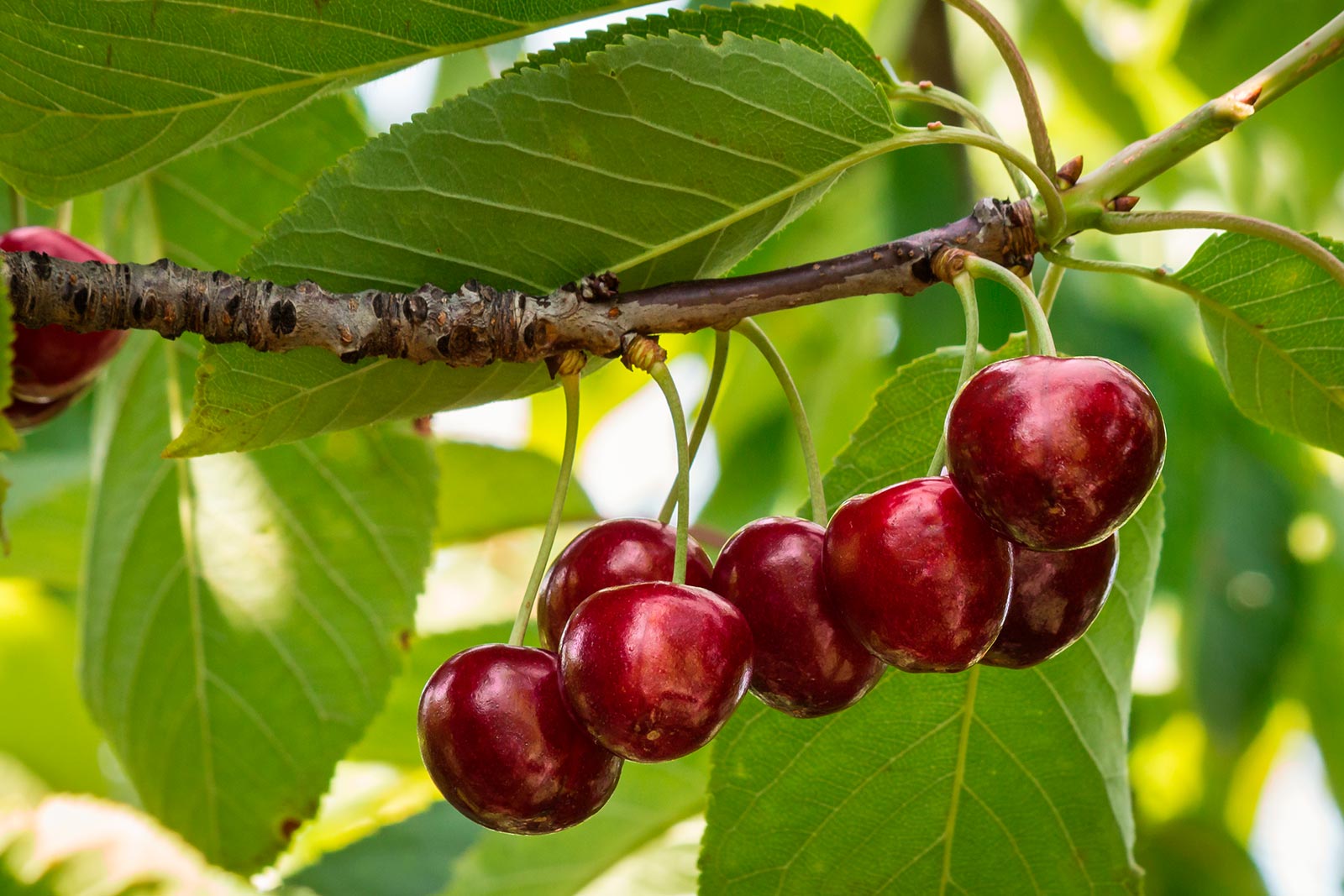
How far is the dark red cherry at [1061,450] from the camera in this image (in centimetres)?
125

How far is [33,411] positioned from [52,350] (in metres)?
0.23

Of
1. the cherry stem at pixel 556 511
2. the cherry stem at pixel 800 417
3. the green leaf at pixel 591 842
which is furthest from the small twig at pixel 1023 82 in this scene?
the green leaf at pixel 591 842

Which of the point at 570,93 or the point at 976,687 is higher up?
the point at 570,93

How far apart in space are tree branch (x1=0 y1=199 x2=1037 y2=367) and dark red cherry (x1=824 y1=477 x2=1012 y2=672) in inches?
13.2

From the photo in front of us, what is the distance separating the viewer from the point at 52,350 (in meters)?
1.93

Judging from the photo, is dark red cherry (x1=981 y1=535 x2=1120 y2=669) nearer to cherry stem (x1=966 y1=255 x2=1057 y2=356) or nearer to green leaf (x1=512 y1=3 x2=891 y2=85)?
cherry stem (x1=966 y1=255 x2=1057 y2=356)

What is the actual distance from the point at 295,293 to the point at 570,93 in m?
0.40

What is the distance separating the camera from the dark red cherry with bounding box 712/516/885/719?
1448mm

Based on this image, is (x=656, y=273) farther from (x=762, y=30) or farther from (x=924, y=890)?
(x=924, y=890)

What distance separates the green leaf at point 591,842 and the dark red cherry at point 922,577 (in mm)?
1671

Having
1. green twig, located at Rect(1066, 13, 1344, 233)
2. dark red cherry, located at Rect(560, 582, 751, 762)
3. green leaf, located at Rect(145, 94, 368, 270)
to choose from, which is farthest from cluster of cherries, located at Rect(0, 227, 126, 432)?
green twig, located at Rect(1066, 13, 1344, 233)

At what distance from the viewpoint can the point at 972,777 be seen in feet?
6.75

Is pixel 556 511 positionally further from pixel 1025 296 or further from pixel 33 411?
pixel 33 411

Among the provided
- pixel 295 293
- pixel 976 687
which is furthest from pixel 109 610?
pixel 976 687
